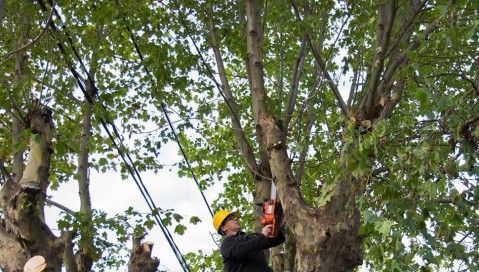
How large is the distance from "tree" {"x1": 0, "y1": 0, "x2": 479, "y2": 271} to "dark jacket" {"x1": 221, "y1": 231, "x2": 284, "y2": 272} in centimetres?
58

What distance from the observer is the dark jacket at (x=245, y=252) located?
5.86m

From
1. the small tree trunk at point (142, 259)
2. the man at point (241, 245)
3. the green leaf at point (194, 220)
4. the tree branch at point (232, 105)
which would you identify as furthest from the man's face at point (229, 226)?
the green leaf at point (194, 220)


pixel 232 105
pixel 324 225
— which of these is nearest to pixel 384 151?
pixel 324 225

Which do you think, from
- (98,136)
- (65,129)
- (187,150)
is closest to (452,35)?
(98,136)

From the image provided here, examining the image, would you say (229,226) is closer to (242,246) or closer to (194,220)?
(242,246)

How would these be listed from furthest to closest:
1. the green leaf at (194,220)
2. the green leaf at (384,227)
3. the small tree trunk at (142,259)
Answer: the green leaf at (194,220), the small tree trunk at (142,259), the green leaf at (384,227)

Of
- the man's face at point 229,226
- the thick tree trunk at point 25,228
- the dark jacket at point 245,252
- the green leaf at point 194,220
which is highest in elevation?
the green leaf at point 194,220

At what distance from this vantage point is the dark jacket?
5859 millimetres

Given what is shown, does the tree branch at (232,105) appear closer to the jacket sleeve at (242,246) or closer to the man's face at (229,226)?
the man's face at (229,226)

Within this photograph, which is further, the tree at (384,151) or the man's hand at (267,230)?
the man's hand at (267,230)

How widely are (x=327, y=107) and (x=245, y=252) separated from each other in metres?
3.79

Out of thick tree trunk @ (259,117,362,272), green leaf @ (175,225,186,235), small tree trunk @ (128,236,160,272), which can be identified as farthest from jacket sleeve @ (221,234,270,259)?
green leaf @ (175,225,186,235)

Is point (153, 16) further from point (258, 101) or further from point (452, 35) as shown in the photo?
point (452, 35)

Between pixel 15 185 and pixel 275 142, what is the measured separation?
125 inches
